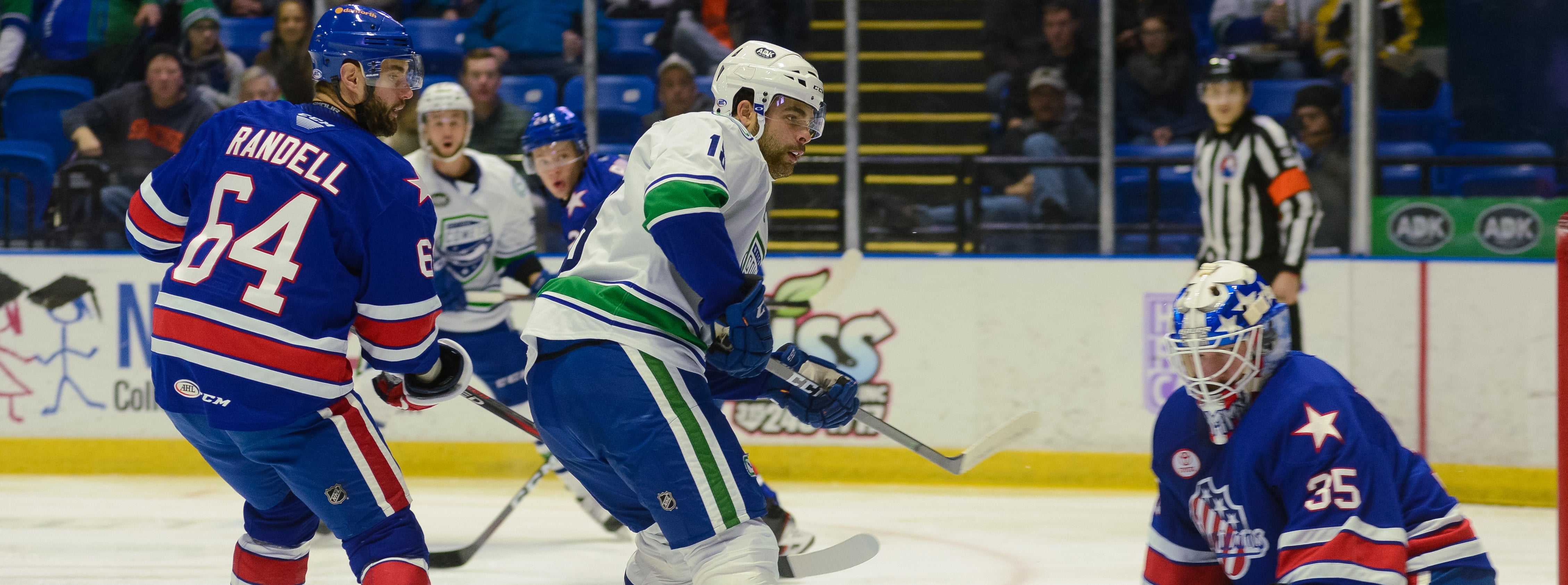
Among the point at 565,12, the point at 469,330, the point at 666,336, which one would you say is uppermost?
the point at 565,12

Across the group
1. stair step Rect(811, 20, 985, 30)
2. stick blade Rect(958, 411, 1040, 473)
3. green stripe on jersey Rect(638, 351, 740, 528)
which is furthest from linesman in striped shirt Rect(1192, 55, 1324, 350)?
green stripe on jersey Rect(638, 351, 740, 528)

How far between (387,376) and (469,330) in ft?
5.16

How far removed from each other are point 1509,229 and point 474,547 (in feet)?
10.4

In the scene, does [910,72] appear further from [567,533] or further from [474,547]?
[474,547]

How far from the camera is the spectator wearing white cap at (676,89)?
5074 millimetres

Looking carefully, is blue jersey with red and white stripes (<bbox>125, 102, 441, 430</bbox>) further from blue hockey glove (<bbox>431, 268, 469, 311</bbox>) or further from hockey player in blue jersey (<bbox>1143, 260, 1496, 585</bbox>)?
blue hockey glove (<bbox>431, 268, 469, 311</bbox>)

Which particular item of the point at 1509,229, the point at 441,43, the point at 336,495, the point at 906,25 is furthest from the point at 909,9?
the point at 336,495

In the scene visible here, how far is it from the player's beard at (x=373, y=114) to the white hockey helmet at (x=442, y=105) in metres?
1.72

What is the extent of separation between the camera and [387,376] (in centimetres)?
Result: 219

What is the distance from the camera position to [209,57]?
201 inches

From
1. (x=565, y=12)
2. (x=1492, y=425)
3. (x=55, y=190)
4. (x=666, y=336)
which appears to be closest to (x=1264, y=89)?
(x=1492, y=425)

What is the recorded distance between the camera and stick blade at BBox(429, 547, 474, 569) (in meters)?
3.37

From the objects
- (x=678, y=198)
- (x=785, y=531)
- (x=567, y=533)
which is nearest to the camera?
(x=678, y=198)

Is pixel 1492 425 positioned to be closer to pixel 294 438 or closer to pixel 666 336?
pixel 666 336
